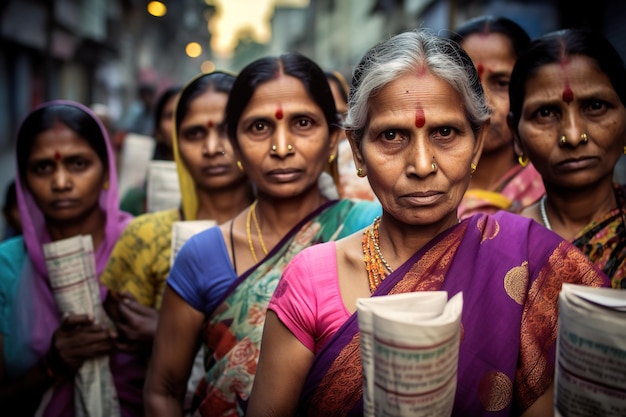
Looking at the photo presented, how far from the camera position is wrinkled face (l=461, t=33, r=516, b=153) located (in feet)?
10.0

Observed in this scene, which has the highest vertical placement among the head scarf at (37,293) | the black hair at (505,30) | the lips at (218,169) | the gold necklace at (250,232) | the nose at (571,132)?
the black hair at (505,30)

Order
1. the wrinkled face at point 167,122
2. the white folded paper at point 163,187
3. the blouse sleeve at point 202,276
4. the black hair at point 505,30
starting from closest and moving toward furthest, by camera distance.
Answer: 1. the blouse sleeve at point 202,276
2. the black hair at point 505,30
3. the white folded paper at point 163,187
4. the wrinkled face at point 167,122

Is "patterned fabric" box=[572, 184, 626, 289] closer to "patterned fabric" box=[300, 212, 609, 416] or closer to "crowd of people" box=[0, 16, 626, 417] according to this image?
"crowd of people" box=[0, 16, 626, 417]

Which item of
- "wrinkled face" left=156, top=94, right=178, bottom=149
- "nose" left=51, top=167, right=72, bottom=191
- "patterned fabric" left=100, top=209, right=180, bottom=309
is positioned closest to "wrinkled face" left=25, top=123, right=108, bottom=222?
"nose" left=51, top=167, right=72, bottom=191

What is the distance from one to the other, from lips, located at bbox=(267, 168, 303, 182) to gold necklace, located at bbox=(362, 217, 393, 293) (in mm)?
664

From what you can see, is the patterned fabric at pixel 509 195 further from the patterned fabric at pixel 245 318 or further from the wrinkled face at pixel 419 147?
the wrinkled face at pixel 419 147

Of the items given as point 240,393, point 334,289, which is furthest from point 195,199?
point 334,289

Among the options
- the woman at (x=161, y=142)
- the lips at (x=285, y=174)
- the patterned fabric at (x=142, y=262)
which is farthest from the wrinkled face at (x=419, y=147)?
the woman at (x=161, y=142)

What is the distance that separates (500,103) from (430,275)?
170 centimetres

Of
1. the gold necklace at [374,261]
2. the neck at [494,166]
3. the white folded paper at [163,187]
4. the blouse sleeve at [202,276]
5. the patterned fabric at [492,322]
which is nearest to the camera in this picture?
the patterned fabric at [492,322]

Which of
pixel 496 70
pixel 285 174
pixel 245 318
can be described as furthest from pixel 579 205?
pixel 245 318

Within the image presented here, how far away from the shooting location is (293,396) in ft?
5.62

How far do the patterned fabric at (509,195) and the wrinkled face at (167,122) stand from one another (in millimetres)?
2837

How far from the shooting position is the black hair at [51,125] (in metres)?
3.17
